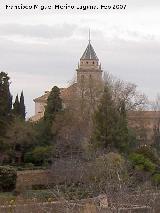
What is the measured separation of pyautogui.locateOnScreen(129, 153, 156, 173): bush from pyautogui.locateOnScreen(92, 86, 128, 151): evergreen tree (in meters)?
3.77

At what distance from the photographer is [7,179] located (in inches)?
1056

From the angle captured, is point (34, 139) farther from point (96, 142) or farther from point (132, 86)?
point (132, 86)

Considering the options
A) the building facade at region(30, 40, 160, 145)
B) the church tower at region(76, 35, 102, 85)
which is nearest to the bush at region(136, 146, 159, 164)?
the building facade at region(30, 40, 160, 145)

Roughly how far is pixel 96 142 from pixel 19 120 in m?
5.35

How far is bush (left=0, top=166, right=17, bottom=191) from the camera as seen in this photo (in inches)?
1056

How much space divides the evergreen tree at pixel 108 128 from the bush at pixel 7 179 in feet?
21.2

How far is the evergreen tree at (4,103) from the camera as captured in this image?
112 ft

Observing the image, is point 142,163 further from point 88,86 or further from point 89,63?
point 89,63

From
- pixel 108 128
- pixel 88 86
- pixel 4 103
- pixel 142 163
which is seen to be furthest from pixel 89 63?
pixel 142 163

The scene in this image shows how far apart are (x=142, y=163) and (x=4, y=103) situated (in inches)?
390

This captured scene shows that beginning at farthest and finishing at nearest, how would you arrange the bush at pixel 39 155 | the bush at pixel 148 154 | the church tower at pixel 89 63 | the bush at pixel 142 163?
1. the church tower at pixel 89 63
2. the bush at pixel 39 155
3. the bush at pixel 148 154
4. the bush at pixel 142 163

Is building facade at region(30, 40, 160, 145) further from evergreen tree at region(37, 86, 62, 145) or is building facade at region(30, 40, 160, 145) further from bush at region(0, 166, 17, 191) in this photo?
bush at region(0, 166, 17, 191)

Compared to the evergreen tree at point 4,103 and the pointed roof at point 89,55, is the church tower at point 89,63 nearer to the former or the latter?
the pointed roof at point 89,55

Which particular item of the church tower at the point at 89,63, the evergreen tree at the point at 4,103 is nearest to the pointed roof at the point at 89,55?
the church tower at the point at 89,63
